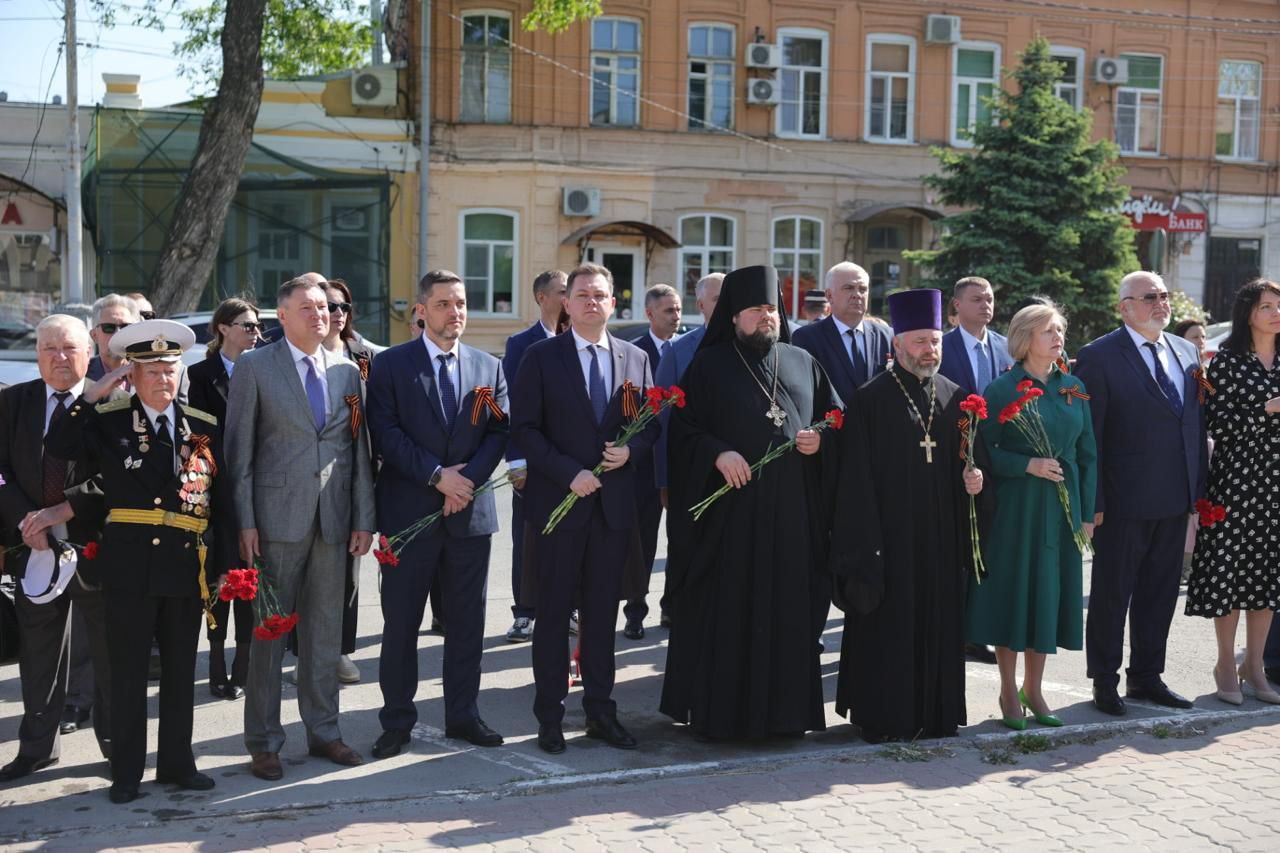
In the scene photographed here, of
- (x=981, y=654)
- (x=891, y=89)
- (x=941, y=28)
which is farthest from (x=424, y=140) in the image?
(x=981, y=654)

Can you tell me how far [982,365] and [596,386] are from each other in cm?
307

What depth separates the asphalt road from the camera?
5.55 metres

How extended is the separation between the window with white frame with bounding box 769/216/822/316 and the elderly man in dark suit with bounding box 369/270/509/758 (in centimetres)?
2117

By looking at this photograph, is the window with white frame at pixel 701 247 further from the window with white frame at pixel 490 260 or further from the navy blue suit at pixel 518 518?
the navy blue suit at pixel 518 518

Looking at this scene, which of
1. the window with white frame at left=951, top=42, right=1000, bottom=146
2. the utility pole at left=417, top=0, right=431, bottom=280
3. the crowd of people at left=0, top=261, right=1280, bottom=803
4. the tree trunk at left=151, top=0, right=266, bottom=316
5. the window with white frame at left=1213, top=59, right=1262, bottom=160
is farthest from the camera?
the window with white frame at left=1213, top=59, right=1262, bottom=160

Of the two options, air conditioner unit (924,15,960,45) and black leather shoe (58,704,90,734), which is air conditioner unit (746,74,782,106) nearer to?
air conditioner unit (924,15,960,45)

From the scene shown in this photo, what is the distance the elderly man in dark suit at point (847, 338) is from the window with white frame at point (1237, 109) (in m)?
24.5

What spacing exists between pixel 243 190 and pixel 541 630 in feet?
66.0

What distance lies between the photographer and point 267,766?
19.2 feet

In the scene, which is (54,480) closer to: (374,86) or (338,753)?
(338,753)

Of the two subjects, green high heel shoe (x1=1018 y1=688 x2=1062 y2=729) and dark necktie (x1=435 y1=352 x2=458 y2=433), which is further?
green high heel shoe (x1=1018 y1=688 x2=1062 y2=729)

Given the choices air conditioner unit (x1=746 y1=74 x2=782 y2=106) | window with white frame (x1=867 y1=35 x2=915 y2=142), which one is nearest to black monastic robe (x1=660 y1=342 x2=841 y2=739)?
air conditioner unit (x1=746 y1=74 x2=782 y2=106)

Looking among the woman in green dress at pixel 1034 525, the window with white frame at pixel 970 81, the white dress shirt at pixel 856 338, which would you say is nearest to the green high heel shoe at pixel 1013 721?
the woman in green dress at pixel 1034 525

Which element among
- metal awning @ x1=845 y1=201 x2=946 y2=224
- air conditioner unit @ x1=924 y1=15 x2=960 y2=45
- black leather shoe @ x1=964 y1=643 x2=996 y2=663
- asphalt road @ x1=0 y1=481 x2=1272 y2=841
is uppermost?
air conditioner unit @ x1=924 y1=15 x2=960 y2=45
